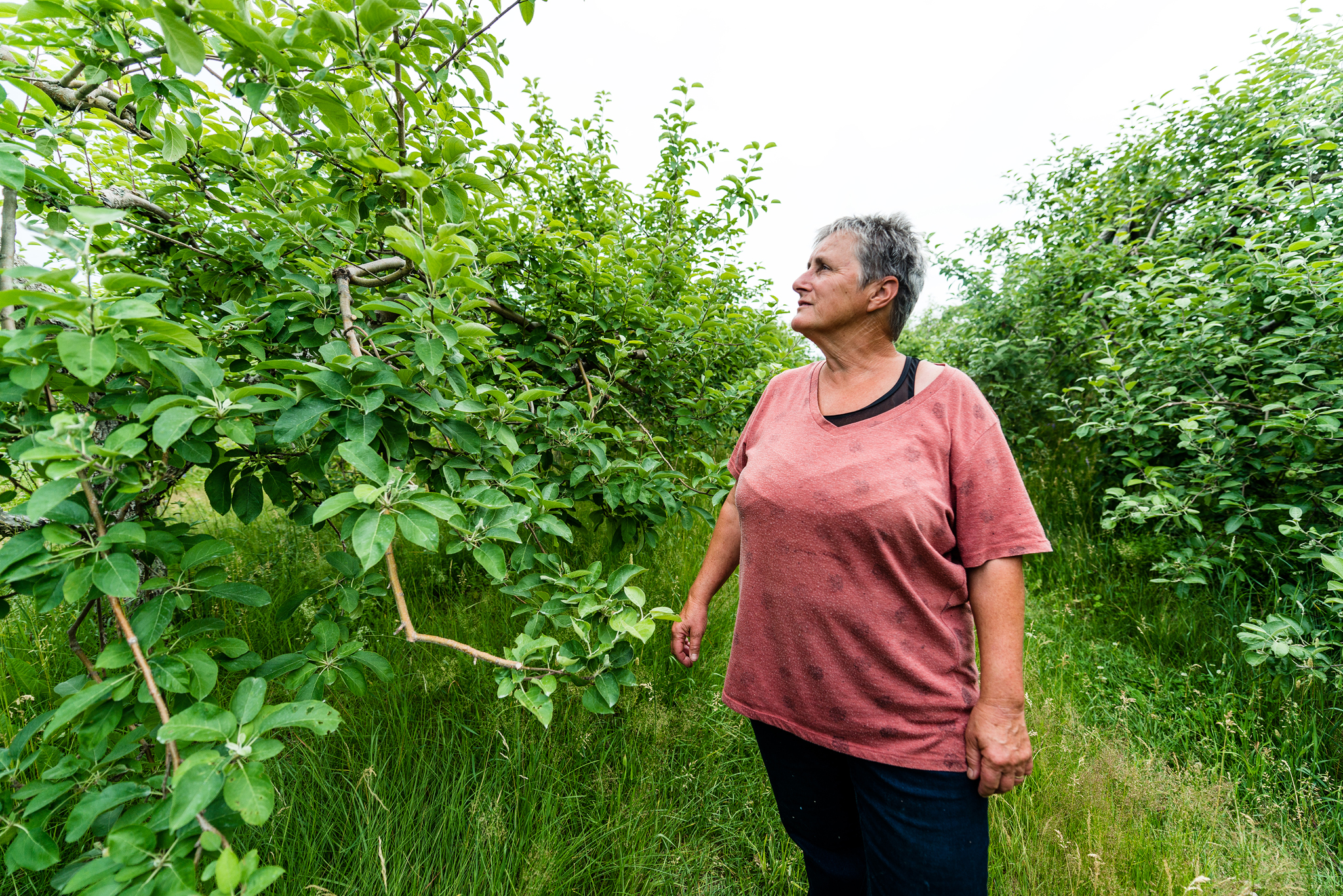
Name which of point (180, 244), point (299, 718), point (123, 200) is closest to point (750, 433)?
point (299, 718)

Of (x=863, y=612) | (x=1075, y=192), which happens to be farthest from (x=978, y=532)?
(x=1075, y=192)

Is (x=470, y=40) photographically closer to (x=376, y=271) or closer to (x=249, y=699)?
(x=376, y=271)

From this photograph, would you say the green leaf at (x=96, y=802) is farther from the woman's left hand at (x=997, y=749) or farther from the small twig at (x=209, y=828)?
the woman's left hand at (x=997, y=749)

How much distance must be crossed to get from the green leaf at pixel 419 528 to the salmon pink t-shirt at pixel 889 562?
0.86 metres

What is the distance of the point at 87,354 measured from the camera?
0.88m

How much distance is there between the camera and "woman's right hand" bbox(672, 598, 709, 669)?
6.08 ft

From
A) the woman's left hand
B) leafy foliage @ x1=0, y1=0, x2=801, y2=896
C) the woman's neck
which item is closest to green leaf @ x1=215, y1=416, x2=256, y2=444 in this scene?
leafy foliage @ x1=0, y1=0, x2=801, y2=896

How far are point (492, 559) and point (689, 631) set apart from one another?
0.92 meters

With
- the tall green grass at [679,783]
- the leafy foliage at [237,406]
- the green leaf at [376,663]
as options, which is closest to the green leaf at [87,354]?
the leafy foliage at [237,406]

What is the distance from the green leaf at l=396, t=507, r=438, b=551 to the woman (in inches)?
34.0

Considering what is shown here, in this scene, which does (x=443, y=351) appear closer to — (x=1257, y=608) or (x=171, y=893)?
(x=171, y=893)

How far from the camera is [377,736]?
2164 millimetres

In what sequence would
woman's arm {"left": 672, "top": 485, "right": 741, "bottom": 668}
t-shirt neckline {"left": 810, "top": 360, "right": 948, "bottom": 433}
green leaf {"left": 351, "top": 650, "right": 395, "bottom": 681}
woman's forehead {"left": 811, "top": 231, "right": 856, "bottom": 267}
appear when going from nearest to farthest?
green leaf {"left": 351, "top": 650, "right": 395, "bottom": 681} → t-shirt neckline {"left": 810, "top": 360, "right": 948, "bottom": 433} → woman's forehead {"left": 811, "top": 231, "right": 856, "bottom": 267} → woman's arm {"left": 672, "top": 485, "right": 741, "bottom": 668}

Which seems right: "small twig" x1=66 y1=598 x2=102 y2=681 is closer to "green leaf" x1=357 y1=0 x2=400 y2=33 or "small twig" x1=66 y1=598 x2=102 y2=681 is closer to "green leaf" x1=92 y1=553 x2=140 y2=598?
"green leaf" x1=92 y1=553 x2=140 y2=598
